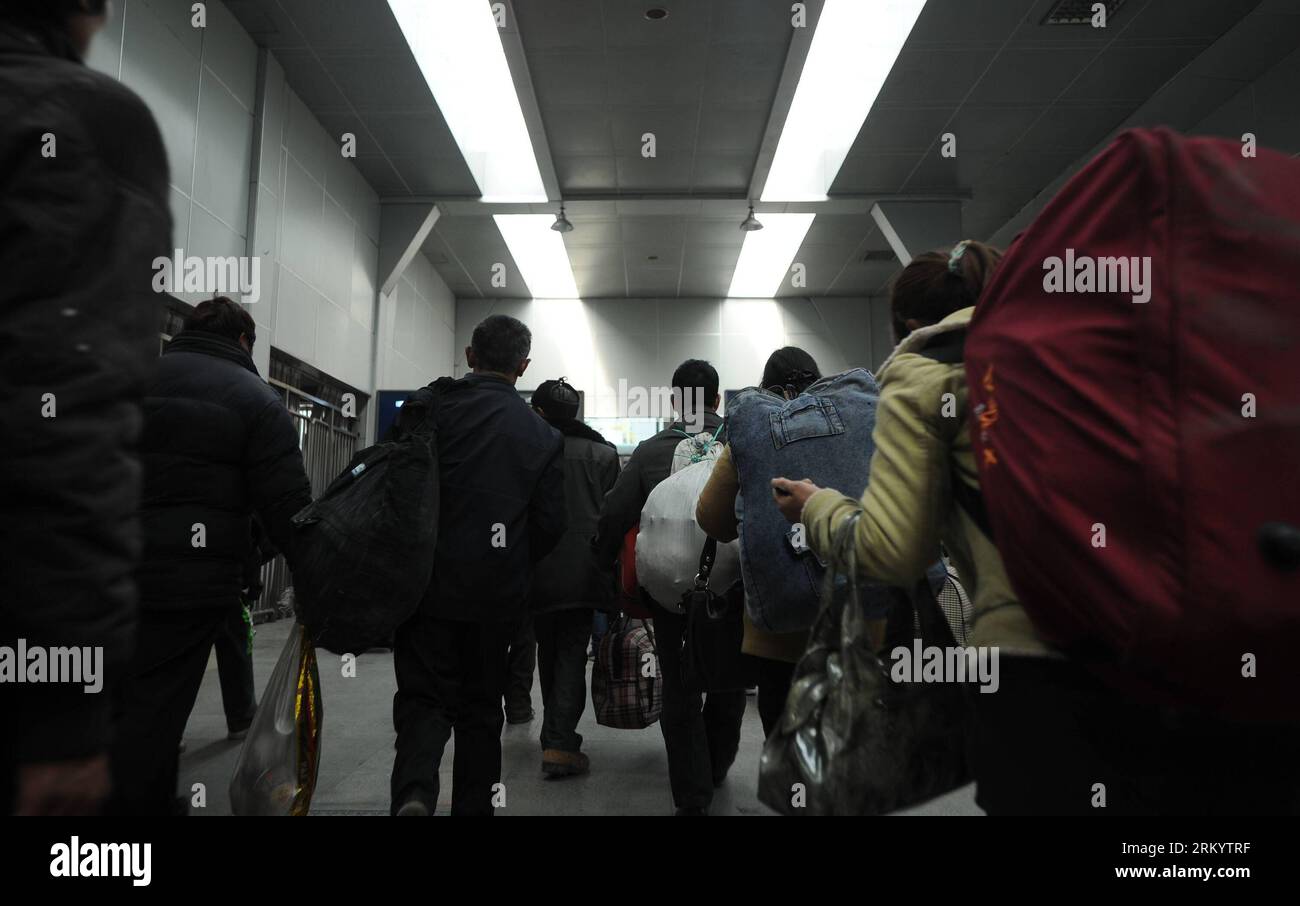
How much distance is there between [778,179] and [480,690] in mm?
9774

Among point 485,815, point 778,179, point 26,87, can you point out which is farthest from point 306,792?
point 778,179

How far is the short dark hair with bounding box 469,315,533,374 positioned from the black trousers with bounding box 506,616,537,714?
2158mm

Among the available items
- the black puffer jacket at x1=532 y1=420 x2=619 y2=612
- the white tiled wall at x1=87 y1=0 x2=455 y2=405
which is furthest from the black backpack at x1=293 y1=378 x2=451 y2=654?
the white tiled wall at x1=87 y1=0 x2=455 y2=405

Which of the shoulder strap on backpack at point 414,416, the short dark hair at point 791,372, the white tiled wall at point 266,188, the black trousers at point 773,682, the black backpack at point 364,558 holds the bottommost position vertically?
the black trousers at point 773,682

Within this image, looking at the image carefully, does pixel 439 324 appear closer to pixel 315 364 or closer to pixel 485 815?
pixel 315 364

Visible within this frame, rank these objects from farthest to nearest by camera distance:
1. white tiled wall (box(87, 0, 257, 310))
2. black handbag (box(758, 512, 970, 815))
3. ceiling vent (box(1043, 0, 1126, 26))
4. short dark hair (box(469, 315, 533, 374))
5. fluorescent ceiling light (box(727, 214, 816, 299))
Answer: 1. fluorescent ceiling light (box(727, 214, 816, 299))
2. ceiling vent (box(1043, 0, 1126, 26))
3. white tiled wall (box(87, 0, 257, 310))
4. short dark hair (box(469, 315, 533, 374))
5. black handbag (box(758, 512, 970, 815))

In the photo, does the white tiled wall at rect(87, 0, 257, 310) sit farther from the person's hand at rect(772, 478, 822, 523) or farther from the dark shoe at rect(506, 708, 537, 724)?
the person's hand at rect(772, 478, 822, 523)

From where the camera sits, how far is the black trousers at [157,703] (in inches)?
86.7

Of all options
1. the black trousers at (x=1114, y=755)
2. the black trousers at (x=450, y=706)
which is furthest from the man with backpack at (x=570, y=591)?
the black trousers at (x=1114, y=755)

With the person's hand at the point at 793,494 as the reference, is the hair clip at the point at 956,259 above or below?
above

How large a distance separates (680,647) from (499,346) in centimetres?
130

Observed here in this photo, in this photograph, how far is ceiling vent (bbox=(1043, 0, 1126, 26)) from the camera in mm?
7422

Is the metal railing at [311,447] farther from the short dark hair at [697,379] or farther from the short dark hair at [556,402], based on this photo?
the short dark hair at [697,379]

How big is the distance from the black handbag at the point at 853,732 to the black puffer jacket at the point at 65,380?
2.84 feet
